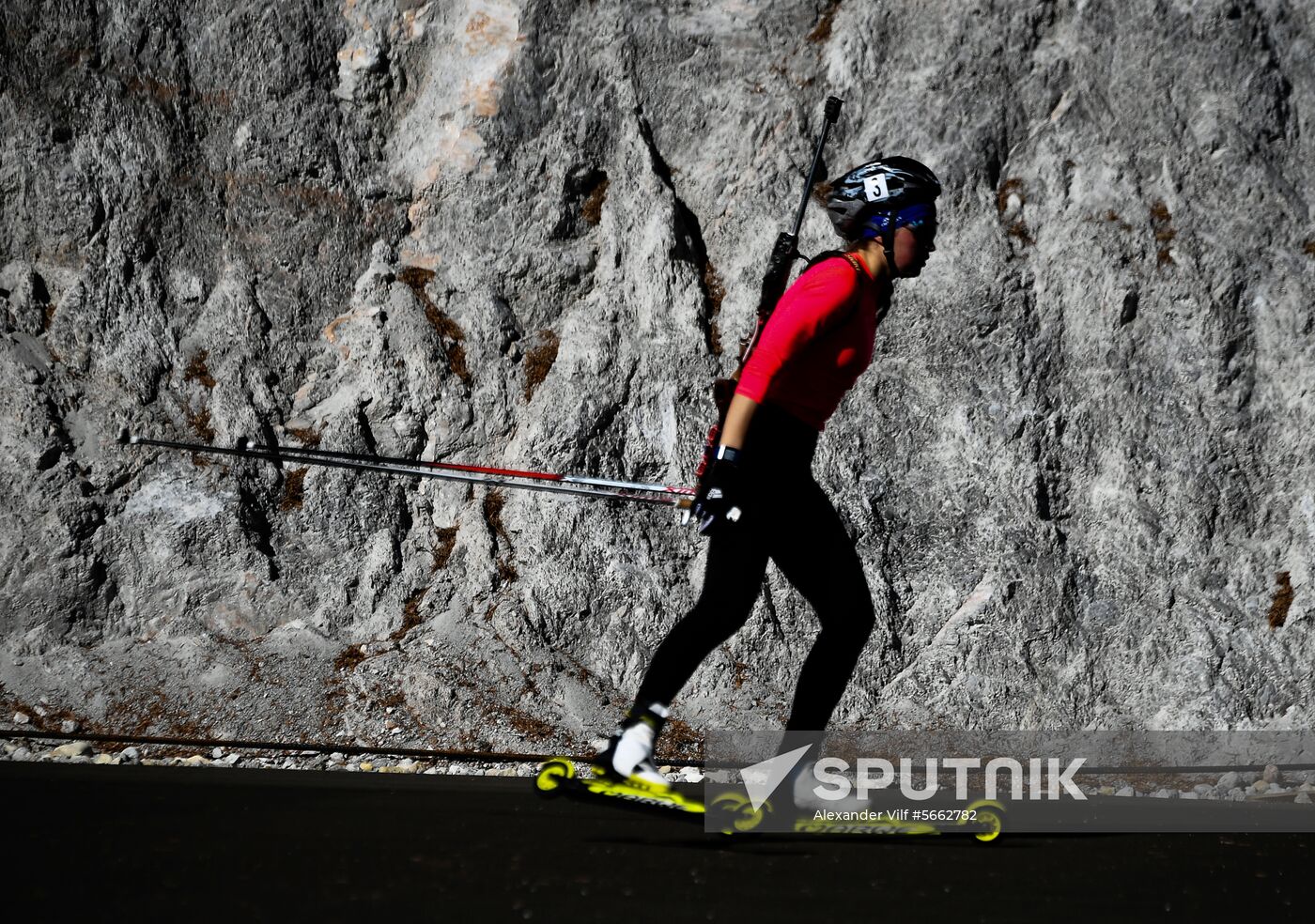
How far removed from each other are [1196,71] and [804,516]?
6931 mm

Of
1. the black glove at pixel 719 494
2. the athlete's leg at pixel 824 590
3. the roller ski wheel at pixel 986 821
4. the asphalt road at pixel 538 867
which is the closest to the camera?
the asphalt road at pixel 538 867

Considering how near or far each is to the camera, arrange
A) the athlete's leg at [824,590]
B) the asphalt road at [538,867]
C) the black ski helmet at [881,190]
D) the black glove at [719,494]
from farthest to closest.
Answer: the black ski helmet at [881,190] → the athlete's leg at [824,590] → the black glove at [719,494] → the asphalt road at [538,867]

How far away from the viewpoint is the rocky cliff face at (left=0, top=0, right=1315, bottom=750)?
251 inches

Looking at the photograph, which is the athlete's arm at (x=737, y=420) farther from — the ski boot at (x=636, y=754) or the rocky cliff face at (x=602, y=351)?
the rocky cliff face at (x=602, y=351)

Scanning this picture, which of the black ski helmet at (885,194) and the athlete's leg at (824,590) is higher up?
the black ski helmet at (885,194)

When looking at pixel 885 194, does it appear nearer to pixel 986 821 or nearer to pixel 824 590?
pixel 824 590

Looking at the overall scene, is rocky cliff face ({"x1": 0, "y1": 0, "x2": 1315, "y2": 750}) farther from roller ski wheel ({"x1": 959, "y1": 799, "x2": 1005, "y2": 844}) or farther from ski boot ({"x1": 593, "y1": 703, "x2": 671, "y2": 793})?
roller ski wheel ({"x1": 959, "y1": 799, "x2": 1005, "y2": 844})

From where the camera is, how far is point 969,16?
8.45 meters

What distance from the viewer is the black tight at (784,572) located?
3.53 meters

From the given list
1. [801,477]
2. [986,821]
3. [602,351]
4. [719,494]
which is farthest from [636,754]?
[602,351]

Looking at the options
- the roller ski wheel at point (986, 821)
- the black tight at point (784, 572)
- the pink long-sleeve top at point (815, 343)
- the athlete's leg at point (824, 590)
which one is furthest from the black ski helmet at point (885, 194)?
the roller ski wheel at point (986, 821)

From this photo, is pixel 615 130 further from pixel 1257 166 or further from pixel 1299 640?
pixel 1299 640

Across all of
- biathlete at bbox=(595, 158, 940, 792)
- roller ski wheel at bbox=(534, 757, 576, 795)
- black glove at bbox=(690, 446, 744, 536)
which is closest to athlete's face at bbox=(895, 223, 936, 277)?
biathlete at bbox=(595, 158, 940, 792)

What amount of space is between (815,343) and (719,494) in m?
0.68
